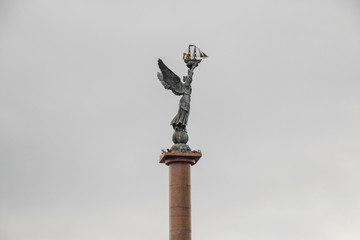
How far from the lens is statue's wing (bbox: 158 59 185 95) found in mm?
39766

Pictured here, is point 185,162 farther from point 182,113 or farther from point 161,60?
point 161,60

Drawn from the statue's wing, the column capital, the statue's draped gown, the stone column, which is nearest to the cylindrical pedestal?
the stone column

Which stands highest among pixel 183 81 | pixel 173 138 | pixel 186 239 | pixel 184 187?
pixel 183 81

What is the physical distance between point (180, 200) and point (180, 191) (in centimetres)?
49

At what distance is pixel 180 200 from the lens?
120 ft

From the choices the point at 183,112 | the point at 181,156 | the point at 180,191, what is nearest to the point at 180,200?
the point at 180,191

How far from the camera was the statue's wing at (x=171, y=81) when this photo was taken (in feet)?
130

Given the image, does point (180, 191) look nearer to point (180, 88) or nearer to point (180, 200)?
point (180, 200)

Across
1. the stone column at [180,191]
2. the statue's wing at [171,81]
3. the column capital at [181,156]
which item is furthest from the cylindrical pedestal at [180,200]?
the statue's wing at [171,81]

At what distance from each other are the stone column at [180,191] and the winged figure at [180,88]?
2.19 meters

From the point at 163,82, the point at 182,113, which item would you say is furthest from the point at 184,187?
the point at 163,82

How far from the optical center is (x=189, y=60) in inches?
1569

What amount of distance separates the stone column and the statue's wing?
4.47 meters

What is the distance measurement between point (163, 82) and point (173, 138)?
12.7 feet
